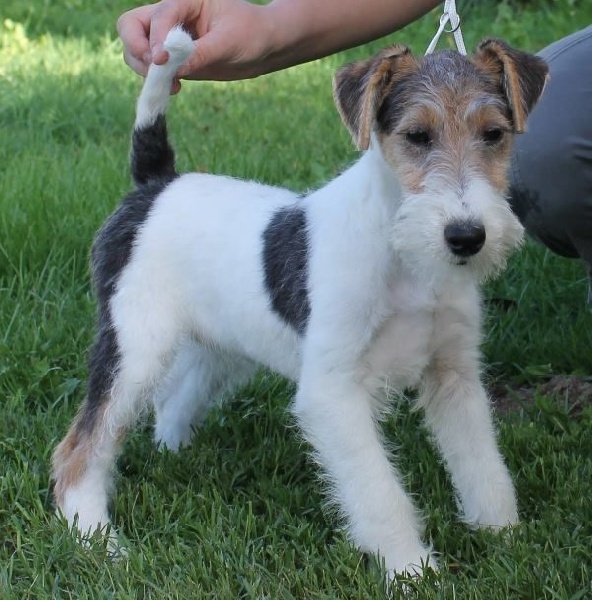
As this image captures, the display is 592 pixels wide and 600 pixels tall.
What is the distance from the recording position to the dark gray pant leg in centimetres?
394

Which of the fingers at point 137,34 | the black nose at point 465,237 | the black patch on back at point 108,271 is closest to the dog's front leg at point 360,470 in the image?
the black nose at point 465,237

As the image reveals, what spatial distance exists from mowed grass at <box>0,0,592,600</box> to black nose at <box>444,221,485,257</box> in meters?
0.88

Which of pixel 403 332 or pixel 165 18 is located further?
pixel 165 18

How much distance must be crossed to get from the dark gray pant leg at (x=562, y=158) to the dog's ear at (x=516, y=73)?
2.90 ft

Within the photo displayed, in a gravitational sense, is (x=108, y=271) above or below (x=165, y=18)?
below

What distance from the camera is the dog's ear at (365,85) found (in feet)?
9.72

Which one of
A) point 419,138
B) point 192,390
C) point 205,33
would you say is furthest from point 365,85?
point 192,390

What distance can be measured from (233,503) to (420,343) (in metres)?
0.83

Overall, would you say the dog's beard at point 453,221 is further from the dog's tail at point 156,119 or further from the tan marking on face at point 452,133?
the dog's tail at point 156,119

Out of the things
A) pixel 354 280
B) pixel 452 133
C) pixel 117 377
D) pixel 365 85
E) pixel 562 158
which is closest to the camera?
pixel 452 133

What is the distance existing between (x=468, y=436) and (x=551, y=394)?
959mm

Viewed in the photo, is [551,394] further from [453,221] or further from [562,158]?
[453,221]

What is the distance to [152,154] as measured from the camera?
149 inches

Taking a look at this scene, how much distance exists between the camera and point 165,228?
362 centimetres
